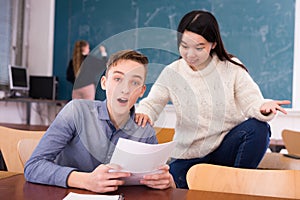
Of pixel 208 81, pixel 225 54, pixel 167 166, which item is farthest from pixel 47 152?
pixel 225 54

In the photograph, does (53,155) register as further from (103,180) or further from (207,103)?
(207,103)

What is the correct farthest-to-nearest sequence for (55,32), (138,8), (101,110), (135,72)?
(55,32) → (138,8) → (101,110) → (135,72)

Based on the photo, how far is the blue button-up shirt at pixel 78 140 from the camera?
0.98 m

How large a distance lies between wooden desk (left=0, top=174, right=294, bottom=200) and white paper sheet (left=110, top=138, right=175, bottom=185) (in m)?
0.04

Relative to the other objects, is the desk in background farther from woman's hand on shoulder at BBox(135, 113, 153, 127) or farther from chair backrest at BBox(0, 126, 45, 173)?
chair backrest at BBox(0, 126, 45, 173)

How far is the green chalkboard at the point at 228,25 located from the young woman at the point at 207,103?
276 centimetres

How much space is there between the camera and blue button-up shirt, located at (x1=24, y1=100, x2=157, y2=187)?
0.98 meters

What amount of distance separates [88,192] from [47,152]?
209 millimetres

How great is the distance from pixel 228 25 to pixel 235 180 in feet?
13.9

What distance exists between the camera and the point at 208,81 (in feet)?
3.66

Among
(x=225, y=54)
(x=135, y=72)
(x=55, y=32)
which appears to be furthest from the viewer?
(x=55, y=32)

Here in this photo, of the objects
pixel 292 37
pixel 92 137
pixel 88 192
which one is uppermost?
pixel 292 37

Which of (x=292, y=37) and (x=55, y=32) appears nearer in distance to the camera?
(x=292, y=37)

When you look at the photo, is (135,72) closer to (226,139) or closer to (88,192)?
(88,192)
